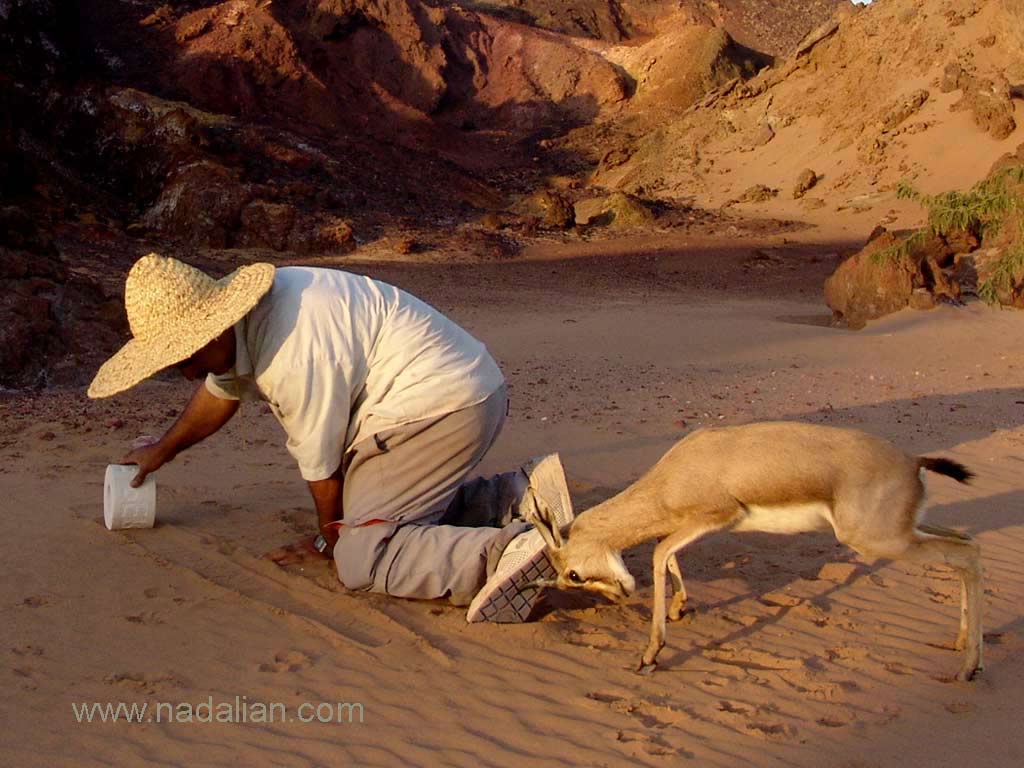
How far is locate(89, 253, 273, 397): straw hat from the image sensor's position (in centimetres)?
440

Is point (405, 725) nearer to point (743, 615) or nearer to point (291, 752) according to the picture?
point (291, 752)

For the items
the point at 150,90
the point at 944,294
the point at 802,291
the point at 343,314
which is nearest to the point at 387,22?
the point at 150,90

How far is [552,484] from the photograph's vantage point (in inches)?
207

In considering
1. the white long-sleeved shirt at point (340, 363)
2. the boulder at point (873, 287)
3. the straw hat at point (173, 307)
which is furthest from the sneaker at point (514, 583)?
the boulder at point (873, 287)

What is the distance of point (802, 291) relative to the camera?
18234 mm

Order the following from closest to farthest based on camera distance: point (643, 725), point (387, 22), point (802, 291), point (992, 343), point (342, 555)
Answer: point (643, 725) < point (342, 555) < point (992, 343) < point (802, 291) < point (387, 22)

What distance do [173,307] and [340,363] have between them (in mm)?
709

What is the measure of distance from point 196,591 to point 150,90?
2515 centimetres

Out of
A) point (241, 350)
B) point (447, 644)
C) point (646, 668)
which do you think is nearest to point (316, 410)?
point (241, 350)

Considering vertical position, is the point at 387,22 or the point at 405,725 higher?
the point at 387,22

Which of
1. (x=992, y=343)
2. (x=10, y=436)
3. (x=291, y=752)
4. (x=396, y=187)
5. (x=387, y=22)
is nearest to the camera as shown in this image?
(x=291, y=752)

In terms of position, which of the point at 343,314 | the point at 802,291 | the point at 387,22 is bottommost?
the point at 802,291

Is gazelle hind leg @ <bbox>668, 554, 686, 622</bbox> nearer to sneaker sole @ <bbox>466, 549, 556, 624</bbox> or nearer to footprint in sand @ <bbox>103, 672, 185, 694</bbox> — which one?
sneaker sole @ <bbox>466, 549, 556, 624</bbox>

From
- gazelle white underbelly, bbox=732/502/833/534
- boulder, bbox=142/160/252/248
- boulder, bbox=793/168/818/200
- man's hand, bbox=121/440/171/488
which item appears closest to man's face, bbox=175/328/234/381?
man's hand, bbox=121/440/171/488
